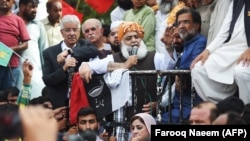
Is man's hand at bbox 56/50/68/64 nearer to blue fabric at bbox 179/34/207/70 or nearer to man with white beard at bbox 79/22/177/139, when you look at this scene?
man with white beard at bbox 79/22/177/139

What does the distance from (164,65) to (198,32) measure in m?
0.55

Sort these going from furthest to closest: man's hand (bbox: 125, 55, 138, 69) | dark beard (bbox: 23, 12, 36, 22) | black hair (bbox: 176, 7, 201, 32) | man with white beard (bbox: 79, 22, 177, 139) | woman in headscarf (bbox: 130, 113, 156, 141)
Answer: dark beard (bbox: 23, 12, 36, 22)
man's hand (bbox: 125, 55, 138, 69)
man with white beard (bbox: 79, 22, 177, 139)
black hair (bbox: 176, 7, 201, 32)
woman in headscarf (bbox: 130, 113, 156, 141)

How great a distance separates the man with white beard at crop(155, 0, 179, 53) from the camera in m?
11.3

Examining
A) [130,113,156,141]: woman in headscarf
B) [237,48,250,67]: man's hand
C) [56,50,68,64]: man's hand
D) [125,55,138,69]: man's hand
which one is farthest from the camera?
[56,50,68,64]: man's hand

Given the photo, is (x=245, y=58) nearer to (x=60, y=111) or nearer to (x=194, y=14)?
(x=194, y=14)

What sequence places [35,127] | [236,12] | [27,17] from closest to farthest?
[35,127], [236,12], [27,17]

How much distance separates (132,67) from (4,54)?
192 centimetres

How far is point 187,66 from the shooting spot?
393 inches

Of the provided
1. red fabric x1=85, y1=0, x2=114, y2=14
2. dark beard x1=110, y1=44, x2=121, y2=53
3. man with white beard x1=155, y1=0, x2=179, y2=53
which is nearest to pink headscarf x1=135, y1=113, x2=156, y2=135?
man with white beard x1=155, y1=0, x2=179, y2=53

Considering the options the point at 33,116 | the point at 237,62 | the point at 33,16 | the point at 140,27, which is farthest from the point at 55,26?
the point at 33,116

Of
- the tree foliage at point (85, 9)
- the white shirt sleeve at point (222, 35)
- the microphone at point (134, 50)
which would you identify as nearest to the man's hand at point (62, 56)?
the microphone at point (134, 50)

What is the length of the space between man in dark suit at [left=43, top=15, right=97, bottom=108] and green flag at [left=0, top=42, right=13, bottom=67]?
0.48 m

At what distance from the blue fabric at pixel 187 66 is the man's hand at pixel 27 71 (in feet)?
7.23

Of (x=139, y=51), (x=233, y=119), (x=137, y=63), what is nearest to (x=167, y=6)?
(x=139, y=51)
